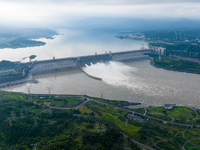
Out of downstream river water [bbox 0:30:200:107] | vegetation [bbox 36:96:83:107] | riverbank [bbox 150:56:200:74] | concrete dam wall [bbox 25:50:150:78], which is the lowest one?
vegetation [bbox 36:96:83:107]

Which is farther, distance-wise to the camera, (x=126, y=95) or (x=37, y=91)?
(x=37, y=91)

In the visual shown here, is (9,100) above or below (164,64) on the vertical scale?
below

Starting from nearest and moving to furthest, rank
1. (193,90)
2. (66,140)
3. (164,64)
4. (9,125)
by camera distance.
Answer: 1. (66,140)
2. (9,125)
3. (193,90)
4. (164,64)

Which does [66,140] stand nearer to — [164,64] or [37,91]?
[37,91]

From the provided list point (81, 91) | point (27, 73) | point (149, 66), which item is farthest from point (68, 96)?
point (149, 66)

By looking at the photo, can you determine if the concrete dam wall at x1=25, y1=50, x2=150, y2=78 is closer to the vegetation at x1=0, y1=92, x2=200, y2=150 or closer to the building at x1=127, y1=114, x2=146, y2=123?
the vegetation at x1=0, y1=92, x2=200, y2=150

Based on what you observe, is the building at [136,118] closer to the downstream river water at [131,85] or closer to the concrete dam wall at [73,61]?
the downstream river water at [131,85]

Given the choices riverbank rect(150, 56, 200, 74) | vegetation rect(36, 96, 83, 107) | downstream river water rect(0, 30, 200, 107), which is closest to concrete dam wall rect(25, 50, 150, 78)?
downstream river water rect(0, 30, 200, 107)

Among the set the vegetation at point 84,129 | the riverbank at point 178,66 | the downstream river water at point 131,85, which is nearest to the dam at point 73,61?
the downstream river water at point 131,85

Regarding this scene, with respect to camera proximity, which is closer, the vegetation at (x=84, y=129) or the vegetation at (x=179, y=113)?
the vegetation at (x=84, y=129)

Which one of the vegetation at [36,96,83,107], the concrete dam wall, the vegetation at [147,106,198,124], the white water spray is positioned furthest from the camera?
the concrete dam wall

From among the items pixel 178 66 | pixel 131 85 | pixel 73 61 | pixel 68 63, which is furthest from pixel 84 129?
pixel 178 66
